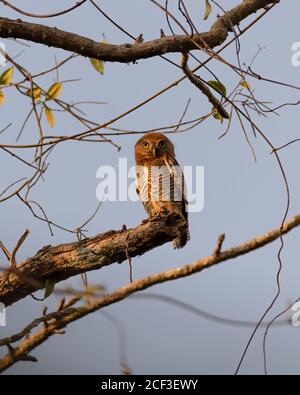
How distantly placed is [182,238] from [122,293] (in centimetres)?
140

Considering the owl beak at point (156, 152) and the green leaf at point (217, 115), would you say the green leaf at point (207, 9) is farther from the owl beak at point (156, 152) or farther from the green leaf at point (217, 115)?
the owl beak at point (156, 152)

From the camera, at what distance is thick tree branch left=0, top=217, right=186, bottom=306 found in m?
2.33

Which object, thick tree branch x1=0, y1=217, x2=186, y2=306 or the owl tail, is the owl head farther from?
thick tree branch x1=0, y1=217, x2=186, y2=306

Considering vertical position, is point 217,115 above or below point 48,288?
above

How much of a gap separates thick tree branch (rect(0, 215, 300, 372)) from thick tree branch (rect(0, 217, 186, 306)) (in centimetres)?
107

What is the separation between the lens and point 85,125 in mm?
2137

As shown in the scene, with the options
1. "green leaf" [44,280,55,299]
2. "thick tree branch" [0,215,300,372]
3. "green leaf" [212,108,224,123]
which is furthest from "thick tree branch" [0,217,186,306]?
"thick tree branch" [0,215,300,372]

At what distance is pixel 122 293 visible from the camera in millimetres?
1193

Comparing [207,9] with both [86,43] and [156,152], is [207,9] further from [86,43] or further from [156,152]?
[156,152]

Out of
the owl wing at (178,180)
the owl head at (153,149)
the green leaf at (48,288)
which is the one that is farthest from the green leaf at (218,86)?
the owl head at (153,149)

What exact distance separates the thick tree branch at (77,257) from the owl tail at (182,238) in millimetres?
168

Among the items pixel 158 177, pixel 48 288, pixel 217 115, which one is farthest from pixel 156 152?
pixel 48 288

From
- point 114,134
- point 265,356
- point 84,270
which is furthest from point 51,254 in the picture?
point 265,356
